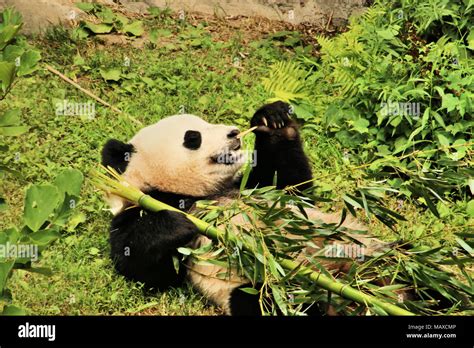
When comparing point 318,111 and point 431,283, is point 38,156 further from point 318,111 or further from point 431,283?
point 431,283

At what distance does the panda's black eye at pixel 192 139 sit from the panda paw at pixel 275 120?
60 cm

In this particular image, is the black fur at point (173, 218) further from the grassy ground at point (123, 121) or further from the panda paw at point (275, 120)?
the grassy ground at point (123, 121)

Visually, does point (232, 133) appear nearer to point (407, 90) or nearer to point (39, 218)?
point (407, 90)

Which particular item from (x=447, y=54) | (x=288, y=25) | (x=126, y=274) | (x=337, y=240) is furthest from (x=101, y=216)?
(x=288, y=25)

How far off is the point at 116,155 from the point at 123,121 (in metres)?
1.90

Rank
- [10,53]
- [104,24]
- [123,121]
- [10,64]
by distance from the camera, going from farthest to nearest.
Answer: [104,24], [123,121], [10,53], [10,64]

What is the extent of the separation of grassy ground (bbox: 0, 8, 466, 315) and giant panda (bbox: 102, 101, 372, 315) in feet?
0.54

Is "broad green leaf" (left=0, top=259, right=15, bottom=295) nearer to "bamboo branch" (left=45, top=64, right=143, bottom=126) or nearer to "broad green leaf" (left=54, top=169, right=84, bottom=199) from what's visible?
"broad green leaf" (left=54, top=169, right=84, bottom=199)

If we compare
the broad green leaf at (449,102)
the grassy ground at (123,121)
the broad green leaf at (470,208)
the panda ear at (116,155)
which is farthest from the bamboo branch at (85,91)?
the broad green leaf at (470,208)

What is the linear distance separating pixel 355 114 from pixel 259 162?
1.51 m

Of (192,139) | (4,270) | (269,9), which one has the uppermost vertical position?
(4,270)

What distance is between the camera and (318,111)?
692 centimetres

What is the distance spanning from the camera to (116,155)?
478 centimetres

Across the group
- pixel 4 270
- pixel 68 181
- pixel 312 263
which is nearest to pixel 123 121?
pixel 312 263
